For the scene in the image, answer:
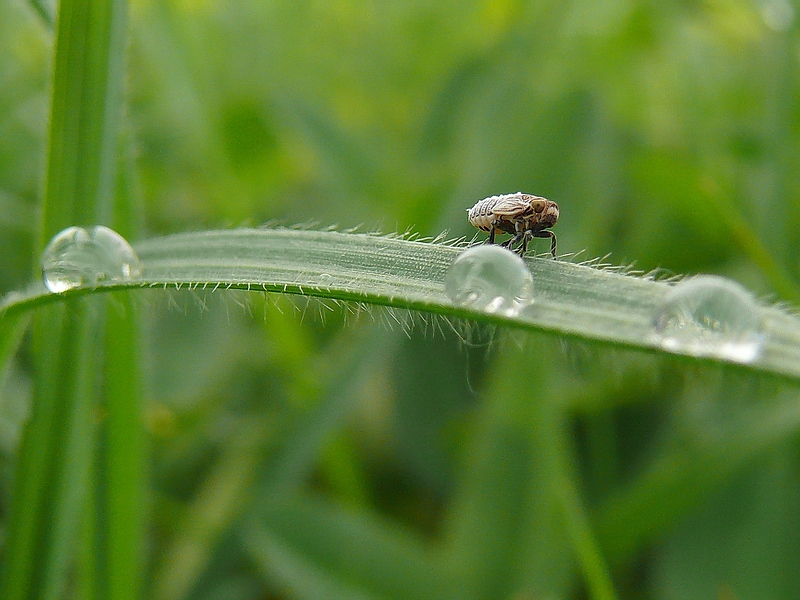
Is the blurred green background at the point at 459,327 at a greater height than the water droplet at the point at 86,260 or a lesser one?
greater

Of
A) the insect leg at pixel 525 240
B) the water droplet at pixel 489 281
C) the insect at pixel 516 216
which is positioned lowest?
the water droplet at pixel 489 281

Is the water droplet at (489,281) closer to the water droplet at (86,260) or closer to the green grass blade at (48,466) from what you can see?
the water droplet at (86,260)

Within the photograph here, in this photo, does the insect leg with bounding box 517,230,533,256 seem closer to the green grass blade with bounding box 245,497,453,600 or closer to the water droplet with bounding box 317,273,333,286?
the water droplet with bounding box 317,273,333,286

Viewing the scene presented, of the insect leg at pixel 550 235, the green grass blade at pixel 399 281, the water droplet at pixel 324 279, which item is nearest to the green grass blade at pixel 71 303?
the green grass blade at pixel 399 281

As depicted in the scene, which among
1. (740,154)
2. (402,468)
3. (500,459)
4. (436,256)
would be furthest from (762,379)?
(740,154)

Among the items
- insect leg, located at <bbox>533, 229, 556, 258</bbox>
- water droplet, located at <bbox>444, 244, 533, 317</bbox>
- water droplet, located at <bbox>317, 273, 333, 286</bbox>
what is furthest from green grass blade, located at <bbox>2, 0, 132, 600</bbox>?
insect leg, located at <bbox>533, 229, 556, 258</bbox>
